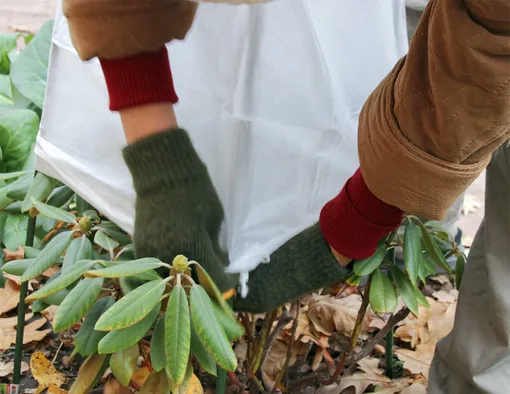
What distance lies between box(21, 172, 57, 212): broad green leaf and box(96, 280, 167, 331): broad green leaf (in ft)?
1.50

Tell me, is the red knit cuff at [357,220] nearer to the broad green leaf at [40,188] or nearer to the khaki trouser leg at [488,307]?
the khaki trouser leg at [488,307]

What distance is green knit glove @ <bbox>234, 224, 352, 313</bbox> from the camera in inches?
38.6

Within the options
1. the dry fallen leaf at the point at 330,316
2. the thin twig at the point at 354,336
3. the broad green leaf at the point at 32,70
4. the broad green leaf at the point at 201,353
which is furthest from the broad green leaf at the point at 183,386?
the broad green leaf at the point at 32,70

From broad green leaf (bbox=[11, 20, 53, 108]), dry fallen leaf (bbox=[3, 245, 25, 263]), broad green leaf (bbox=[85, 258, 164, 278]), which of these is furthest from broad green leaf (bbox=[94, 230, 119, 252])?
broad green leaf (bbox=[11, 20, 53, 108])

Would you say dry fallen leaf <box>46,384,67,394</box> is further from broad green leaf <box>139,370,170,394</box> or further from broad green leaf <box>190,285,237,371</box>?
broad green leaf <box>190,285,237,371</box>

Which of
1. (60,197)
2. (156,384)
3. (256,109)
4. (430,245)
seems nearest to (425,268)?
(430,245)

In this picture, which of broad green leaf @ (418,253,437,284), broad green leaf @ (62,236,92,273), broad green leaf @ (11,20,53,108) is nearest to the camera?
broad green leaf @ (62,236,92,273)

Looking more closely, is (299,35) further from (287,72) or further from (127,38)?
(127,38)

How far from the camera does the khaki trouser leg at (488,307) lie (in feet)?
3.23

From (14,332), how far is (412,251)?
1031 millimetres

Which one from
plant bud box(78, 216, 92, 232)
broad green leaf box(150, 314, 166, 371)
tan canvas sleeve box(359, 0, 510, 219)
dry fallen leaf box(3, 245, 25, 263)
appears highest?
tan canvas sleeve box(359, 0, 510, 219)

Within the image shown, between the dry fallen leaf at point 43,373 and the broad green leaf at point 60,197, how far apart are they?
32 cm

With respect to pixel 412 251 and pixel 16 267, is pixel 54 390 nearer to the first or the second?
pixel 16 267

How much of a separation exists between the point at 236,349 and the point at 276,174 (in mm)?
571
